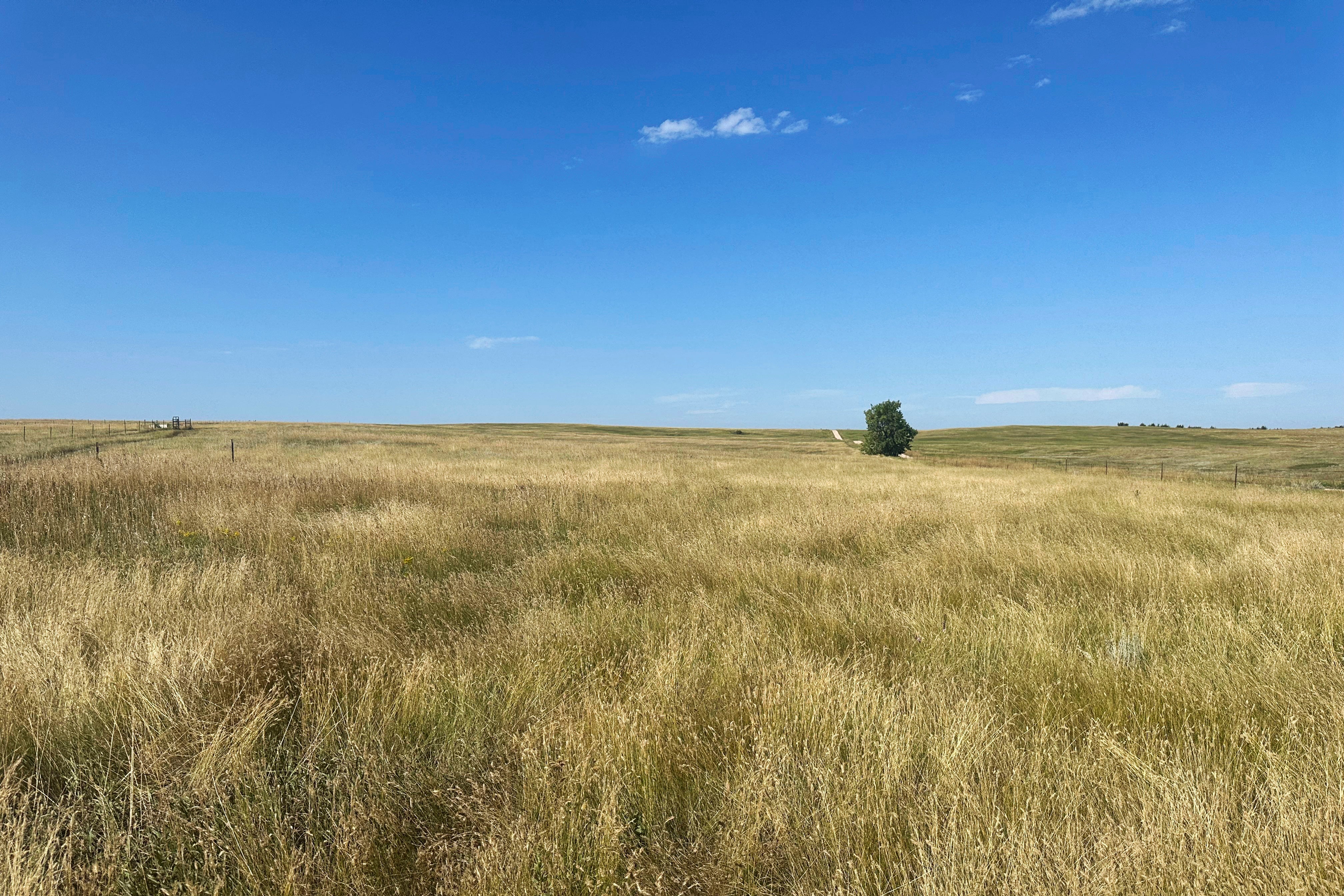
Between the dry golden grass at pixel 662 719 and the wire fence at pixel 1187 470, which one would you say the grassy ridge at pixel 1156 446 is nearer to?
the wire fence at pixel 1187 470

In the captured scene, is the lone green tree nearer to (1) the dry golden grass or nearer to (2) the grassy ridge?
(2) the grassy ridge

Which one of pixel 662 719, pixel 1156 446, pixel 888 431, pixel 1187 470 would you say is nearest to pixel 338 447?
pixel 662 719

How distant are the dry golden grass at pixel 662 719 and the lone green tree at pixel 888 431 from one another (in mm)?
50045

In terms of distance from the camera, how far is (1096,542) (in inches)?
283

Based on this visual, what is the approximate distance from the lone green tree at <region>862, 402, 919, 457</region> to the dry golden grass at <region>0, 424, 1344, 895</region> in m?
50.0

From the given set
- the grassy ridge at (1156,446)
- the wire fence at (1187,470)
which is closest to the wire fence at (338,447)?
the wire fence at (1187,470)

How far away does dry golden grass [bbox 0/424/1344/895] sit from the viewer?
192 centimetres

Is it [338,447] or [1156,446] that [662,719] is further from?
[1156,446]

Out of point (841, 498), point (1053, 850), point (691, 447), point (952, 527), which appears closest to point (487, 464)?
point (841, 498)

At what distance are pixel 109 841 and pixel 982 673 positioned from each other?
3.88 metres

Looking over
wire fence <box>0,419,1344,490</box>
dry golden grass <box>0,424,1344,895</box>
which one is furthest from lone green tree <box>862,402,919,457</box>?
dry golden grass <box>0,424,1344,895</box>

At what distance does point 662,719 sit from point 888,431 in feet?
184

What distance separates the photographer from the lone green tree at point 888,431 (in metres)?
55.0

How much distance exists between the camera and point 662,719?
8.86 ft
